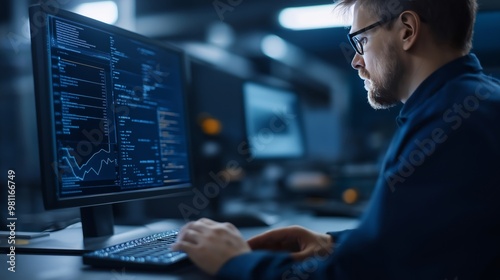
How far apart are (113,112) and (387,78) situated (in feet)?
2.03

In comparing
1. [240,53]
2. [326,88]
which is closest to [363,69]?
[240,53]

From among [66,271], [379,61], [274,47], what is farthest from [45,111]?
[274,47]

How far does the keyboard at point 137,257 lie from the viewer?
31.0 inches

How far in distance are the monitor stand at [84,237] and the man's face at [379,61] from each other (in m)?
0.67

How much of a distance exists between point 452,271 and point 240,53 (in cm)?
581

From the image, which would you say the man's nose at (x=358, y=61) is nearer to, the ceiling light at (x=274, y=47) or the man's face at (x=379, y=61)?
the man's face at (x=379, y=61)

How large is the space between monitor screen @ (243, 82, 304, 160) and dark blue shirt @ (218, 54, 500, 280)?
4.34 ft

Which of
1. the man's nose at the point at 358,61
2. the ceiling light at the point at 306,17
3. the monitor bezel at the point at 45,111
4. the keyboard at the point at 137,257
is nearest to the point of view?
the keyboard at the point at 137,257

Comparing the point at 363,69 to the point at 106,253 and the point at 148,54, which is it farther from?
the point at 106,253

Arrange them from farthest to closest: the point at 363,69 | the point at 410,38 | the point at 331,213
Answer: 1. the point at 331,213
2. the point at 363,69
3. the point at 410,38

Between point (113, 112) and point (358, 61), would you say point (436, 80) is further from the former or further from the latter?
point (113, 112)

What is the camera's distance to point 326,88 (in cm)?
966

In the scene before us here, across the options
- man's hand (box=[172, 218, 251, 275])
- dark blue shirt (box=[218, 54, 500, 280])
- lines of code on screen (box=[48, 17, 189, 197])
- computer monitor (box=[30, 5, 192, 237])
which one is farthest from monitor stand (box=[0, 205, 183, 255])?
dark blue shirt (box=[218, 54, 500, 280])

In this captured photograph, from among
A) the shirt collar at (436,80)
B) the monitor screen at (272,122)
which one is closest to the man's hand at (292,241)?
the shirt collar at (436,80)
